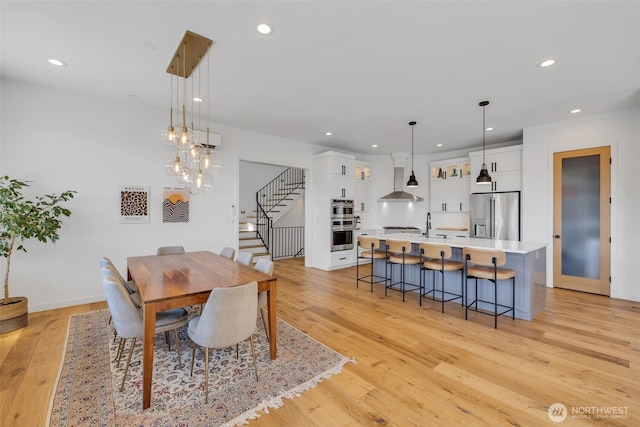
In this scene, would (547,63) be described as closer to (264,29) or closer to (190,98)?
(264,29)

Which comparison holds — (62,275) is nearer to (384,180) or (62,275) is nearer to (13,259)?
(13,259)

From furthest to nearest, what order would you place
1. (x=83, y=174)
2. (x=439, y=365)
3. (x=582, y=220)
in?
1. (x=582, y=220)
2. (x=83, y=174)
3. (x=439, y=365)

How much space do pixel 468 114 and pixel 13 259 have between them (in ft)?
22.0

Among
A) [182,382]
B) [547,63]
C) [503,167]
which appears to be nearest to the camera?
[182,382]

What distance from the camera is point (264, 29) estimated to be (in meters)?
2.41

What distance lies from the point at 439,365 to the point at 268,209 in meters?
7.31

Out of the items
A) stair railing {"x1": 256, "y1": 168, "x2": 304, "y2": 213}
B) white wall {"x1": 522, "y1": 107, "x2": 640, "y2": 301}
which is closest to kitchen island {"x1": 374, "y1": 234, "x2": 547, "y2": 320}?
white wall {"x1": 522, "y1": 107, "x2": 640, "y2": 301}

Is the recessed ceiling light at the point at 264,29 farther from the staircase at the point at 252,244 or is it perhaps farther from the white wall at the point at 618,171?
the white wall at the point at 618,171

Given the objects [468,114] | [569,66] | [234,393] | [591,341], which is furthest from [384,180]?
[234,393]

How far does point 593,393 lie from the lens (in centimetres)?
208

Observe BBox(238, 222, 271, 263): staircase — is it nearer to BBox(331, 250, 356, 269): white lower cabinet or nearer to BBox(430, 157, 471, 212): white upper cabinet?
BBox(331, 250, 356, 269): white lower cabinet

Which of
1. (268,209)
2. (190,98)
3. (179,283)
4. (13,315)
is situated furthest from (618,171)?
(13,315)

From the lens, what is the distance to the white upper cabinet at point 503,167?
17.9ft

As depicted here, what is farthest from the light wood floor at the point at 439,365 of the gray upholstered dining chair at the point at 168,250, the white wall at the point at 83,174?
the gray upholstered dining chair at the point at 168,250
